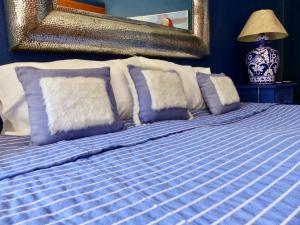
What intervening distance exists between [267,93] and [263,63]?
32cm

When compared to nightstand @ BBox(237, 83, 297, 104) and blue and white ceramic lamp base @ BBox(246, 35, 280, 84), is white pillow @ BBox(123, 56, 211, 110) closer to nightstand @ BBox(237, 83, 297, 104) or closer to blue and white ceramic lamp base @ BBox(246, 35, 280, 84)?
nightstand @ BBox(237, 83, 297, 104)

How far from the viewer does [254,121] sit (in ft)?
4.79

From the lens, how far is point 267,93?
2.55 meters

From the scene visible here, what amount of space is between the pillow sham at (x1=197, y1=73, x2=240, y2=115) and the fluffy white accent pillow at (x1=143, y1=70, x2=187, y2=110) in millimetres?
314

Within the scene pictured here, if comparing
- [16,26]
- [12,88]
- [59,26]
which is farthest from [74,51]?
[12,88]

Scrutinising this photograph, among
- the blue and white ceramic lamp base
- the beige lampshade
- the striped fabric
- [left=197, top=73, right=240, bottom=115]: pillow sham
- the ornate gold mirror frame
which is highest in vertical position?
the beige lampshade

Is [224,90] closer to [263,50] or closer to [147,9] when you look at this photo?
[147,9]

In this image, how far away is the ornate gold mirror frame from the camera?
1.35m

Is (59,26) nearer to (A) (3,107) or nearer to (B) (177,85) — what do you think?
(A) (3,107)

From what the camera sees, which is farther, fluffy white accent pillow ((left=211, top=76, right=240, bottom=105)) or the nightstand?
the nightstand

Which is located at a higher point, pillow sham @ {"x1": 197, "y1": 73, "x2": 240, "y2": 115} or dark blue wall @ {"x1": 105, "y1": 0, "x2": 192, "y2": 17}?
dark blue wall @ {"x1": 105, "y1": 0, "x2": 192, "y2": 17}

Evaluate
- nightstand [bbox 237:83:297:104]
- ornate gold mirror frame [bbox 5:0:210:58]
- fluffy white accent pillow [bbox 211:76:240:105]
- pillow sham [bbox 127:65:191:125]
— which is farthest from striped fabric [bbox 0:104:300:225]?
nightstand [bbox 237:83:297:104]

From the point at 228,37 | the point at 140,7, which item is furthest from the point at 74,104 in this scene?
the point at 228,37

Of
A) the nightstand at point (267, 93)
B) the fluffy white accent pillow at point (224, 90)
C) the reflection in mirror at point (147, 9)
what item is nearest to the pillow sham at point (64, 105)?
the reflection in mirror at point (147, 9)
